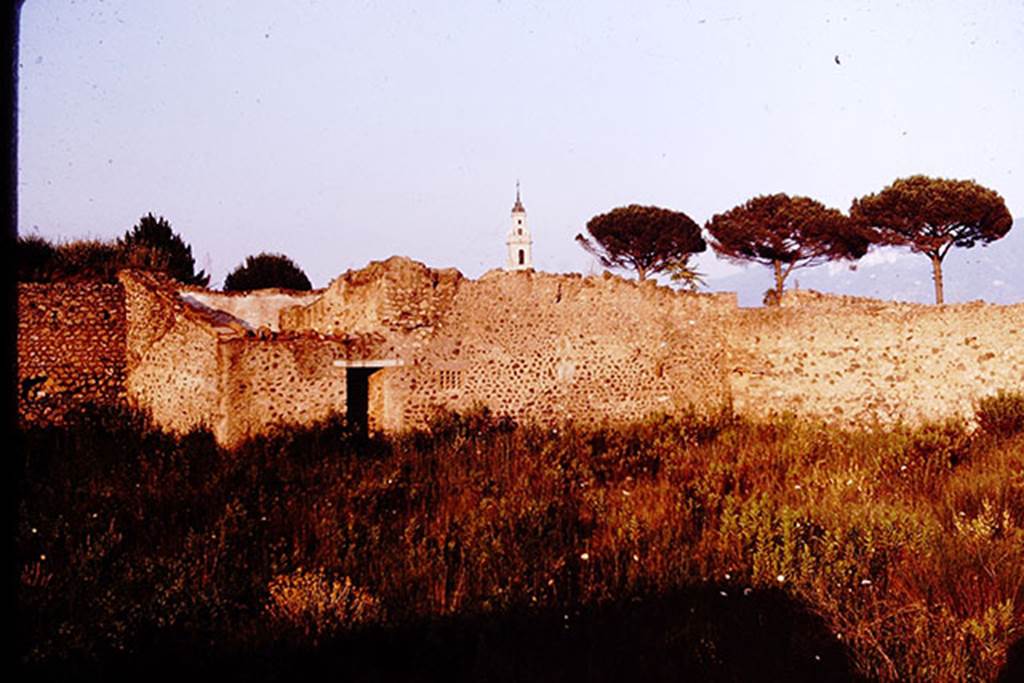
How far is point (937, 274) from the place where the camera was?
27281mm

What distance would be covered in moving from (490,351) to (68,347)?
22.1 feet

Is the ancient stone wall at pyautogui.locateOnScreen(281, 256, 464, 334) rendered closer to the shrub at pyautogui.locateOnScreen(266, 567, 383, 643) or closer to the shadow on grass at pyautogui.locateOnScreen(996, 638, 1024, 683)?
the shrub at pyautogui.locateOnScreen(266, 567, 383, 643)

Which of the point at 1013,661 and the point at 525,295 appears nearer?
the point at 1013,661

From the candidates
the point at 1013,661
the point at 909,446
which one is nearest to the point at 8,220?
the point at 1013,661

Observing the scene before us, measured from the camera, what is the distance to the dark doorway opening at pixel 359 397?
11.8m

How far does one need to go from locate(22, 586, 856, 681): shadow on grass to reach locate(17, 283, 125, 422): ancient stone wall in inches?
353

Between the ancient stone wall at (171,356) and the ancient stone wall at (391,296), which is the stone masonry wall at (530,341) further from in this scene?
the ancient stone wall at (171,356)

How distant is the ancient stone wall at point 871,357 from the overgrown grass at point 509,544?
1.86 metres

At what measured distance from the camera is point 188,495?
810cm

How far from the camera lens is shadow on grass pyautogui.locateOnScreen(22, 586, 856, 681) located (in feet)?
14.8

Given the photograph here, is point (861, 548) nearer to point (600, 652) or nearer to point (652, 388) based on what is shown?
point (600, 652)

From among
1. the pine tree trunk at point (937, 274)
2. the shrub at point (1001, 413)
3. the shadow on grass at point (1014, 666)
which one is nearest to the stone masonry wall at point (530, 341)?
the shrub at point (1001, 413)

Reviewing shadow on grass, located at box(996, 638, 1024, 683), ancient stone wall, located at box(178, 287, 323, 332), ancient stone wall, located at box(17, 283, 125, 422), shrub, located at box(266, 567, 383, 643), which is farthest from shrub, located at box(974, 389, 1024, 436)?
ancient stone wall, located at box(17, 283, 125, 422)

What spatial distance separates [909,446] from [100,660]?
32.9ft
